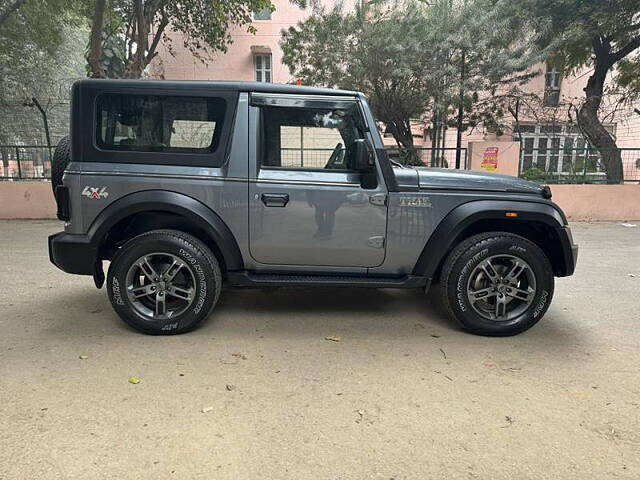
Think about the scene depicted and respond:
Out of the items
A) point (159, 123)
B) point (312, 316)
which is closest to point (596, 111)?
point (312, 316)

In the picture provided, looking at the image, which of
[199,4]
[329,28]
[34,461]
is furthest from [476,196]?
[199,4]

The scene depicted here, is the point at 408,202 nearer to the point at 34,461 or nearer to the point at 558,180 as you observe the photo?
the point at 34,461

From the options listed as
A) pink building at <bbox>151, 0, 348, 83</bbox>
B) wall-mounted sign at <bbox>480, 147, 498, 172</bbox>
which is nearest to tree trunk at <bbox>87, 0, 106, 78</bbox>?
wall-mounted sign at <bbox>480, 147, 498, 172</bbox>

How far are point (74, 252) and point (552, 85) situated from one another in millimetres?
18801

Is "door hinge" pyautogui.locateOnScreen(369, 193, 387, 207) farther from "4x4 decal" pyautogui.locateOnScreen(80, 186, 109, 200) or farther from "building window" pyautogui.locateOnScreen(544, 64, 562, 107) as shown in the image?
"building window" pyautogui.locateOnScreen(544, 64, 562, 107)

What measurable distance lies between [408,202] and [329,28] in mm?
10587

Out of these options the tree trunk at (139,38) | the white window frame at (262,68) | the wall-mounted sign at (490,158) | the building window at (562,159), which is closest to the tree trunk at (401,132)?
the wall-mounted sign at (490,158)

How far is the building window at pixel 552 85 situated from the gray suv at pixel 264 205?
11737mm

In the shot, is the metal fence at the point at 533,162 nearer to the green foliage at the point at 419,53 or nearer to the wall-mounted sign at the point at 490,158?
the wall-mounted sign at the point at 490,158

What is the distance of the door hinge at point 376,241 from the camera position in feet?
12.1

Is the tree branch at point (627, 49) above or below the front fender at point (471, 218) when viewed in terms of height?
above

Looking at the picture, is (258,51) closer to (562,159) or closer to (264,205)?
(562,159)

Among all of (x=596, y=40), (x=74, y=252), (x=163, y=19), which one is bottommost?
(x=74, y=252)

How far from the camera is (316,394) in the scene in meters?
2.87
